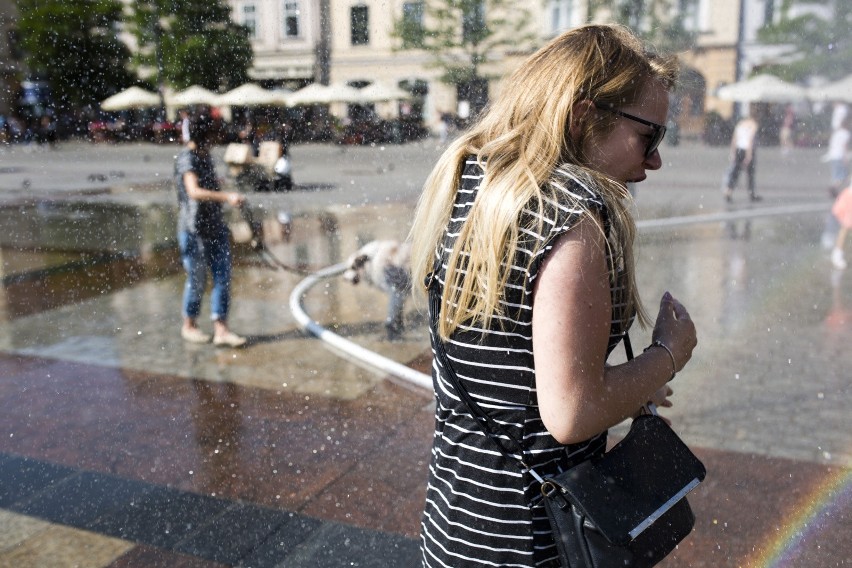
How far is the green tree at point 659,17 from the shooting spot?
6602 millimetres

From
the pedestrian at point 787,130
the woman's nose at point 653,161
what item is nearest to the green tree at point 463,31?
the woman's nose at point 653,161

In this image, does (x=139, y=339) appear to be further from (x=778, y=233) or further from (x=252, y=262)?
(x=778, y=233)

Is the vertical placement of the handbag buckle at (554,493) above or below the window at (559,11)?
below

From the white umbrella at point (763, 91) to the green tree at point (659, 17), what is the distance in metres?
1.81

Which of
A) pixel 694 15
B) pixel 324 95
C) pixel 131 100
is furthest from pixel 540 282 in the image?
pixel 694 15

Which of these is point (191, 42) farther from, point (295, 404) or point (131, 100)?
point (295, 404)

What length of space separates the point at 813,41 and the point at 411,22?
4402mm

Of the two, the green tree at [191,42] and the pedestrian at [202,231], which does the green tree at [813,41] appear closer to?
the green tree at [191,42]

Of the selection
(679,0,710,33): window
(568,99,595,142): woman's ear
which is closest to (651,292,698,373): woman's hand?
(568,99,595,142): woman's ear

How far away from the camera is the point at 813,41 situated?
24.5 ft

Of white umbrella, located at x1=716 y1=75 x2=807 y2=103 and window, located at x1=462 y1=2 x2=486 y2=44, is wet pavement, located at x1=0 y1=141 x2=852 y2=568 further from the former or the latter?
white umbrella, located at x1=716 y1=75 x2=807 y2=103

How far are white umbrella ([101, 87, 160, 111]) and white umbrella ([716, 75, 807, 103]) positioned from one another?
6247 mm

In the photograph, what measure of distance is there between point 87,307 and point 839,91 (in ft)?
24.7

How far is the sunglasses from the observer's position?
1378 millimetres
